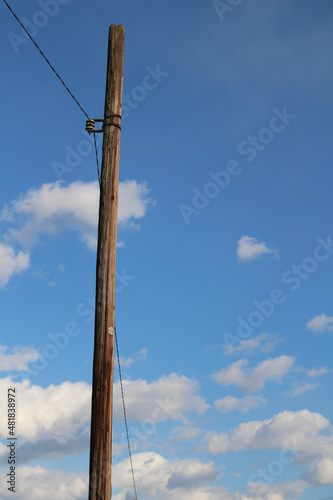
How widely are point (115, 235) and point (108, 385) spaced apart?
6.28 ft

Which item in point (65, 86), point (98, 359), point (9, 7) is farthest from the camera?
point (65, 86)

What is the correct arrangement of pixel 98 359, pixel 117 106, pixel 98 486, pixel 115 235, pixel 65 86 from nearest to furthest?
pixel 98 486 → pixel 98 359 → pixel 115 235 → pixel 117 106 → pixel 65 86

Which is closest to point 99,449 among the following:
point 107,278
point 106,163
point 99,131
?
point 107,278

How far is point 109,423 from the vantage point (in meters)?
5.96

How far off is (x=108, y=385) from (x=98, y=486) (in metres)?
1.10

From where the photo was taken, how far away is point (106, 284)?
6.36m

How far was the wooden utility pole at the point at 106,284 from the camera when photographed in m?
5.82

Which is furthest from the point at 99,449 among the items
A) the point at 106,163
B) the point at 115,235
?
the point at 106,163

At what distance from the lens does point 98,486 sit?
5.69 metres

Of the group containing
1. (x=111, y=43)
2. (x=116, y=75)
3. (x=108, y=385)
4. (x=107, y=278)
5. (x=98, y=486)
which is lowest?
(x=98, y=486)

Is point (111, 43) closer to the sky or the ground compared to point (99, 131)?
closer to the sky

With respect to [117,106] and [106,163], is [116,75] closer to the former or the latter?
[117,106]

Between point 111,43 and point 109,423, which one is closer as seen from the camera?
point 109,423

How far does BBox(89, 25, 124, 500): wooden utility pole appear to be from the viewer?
5816mm
